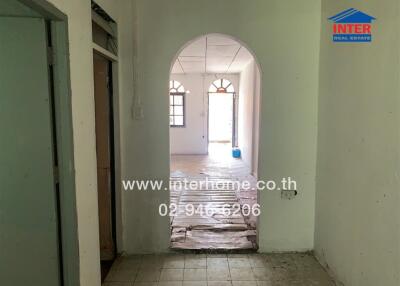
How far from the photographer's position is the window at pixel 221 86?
31.8ft

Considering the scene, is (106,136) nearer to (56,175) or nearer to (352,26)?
(56,175)

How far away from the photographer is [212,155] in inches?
384

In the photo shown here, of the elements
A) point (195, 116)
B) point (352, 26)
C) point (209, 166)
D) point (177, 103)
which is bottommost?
point (209, 166)

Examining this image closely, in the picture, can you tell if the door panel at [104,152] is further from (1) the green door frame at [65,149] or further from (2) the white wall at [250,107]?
(2) the white wall at [250,107]

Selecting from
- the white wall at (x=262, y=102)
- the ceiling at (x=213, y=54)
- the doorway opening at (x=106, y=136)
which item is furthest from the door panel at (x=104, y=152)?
the ceiling at (x=213, y=54)

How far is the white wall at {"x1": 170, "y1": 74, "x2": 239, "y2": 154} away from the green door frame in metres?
8.03

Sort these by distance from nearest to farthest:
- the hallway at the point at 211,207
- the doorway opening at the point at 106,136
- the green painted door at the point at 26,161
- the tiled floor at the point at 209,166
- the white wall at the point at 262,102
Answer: the green painted door at the point at 26,161 → the doorway opening at the point at 106,136 → the white wall at the point at 262,102 → the hallway at the point at 211,207 → the tiled floor at the point at 209,166

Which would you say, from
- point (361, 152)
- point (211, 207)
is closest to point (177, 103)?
point (211, 207)

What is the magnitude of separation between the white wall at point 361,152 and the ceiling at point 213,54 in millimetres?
2253

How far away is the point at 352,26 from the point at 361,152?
0.98 m

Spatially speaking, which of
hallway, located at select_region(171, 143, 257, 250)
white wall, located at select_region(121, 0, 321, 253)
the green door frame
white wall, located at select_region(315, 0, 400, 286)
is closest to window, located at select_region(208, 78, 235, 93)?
hallway, located at select_region(171, 143, 257, 250)

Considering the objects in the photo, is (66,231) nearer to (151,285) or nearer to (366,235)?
(151,285)

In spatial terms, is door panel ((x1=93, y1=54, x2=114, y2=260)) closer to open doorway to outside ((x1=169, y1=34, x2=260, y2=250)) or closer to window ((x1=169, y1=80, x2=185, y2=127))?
open doorway to outside ((x1=169, y1=34, x2=260, y2=250))

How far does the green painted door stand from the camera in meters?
1.66
